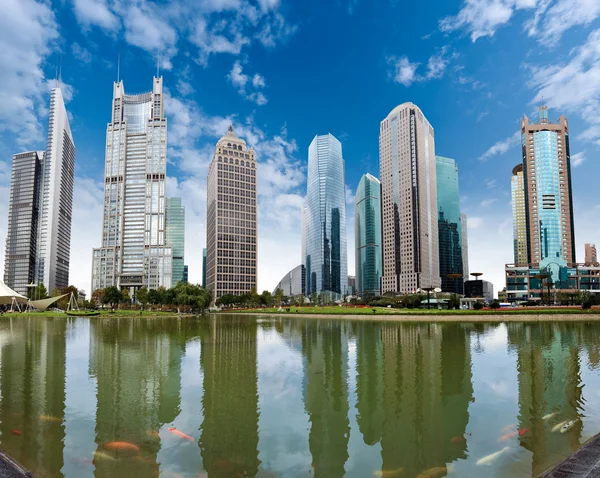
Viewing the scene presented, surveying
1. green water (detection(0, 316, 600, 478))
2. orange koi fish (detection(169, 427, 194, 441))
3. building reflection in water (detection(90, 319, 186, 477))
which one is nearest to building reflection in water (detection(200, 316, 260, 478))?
green water (detection(0, 316, 600, 478))

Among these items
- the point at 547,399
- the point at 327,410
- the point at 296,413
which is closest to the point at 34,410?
the point at 296,413

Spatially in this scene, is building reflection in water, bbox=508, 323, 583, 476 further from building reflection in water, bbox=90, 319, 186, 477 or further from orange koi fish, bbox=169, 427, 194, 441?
building reflection in water, bbox=90, 319, 186, 477

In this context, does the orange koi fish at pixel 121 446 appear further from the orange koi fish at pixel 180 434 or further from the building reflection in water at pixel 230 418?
the building reflection in water at pixel 230 418

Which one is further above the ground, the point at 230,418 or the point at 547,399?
the point at 230,418

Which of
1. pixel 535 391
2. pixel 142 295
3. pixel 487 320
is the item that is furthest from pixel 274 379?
pixel 142 295

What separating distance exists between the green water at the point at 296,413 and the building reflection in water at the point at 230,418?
7 cm

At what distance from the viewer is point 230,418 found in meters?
18.2

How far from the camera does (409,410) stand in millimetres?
19172

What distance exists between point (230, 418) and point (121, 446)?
14.9ft

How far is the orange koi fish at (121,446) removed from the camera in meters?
14.9

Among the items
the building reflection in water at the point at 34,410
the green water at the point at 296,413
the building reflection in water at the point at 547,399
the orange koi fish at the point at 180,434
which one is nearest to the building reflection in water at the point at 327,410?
the green water at the point at 296,413

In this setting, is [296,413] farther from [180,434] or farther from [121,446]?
[121,446]

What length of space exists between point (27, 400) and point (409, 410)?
61.1 feet

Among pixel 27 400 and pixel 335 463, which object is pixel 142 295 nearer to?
pixel 27 400
